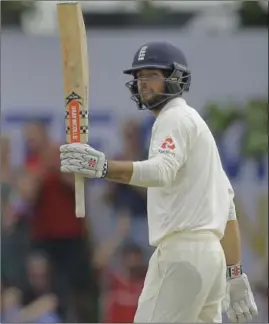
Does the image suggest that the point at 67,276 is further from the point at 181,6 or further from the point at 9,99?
the point at 181,6

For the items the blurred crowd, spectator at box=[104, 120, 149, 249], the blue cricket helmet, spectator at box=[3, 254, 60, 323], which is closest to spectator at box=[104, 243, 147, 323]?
the blurred crowd

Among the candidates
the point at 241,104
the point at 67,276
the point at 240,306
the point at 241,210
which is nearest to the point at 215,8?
the point at 241,104

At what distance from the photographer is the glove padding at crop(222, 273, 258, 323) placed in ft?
19.9

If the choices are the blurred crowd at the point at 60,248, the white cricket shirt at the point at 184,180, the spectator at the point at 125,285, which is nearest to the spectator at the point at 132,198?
the blurred crowd at the point at 60,248

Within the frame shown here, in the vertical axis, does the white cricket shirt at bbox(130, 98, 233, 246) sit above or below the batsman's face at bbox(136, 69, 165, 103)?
below

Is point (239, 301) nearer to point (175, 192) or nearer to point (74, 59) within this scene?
point (175, 192)

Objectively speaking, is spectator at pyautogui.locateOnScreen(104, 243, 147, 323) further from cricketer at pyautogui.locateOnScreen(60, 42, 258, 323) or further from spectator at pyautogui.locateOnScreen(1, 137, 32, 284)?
cricketer at pyautogui.locateOnScreen(60, 42, 258, 323)

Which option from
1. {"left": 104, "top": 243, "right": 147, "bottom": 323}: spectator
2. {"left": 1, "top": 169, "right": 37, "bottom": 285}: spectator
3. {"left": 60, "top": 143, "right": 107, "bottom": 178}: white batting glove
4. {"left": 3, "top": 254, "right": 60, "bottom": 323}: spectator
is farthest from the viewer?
{"left": 1, "top": 169, "right": 37, "bottom": 285}: spectator

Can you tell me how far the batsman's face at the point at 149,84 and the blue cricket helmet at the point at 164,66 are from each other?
0.02 metres

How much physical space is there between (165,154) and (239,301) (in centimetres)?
104

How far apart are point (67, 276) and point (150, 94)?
13.3 ft

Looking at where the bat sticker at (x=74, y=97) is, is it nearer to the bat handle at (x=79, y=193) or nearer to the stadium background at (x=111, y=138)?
the bat handle at (x=79, y=193)

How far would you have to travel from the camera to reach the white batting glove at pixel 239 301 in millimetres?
6070

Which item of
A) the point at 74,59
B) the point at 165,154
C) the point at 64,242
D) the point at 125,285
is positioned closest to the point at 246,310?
the point at 165,154
